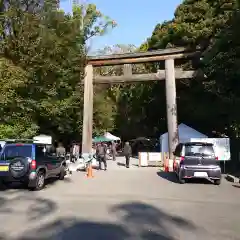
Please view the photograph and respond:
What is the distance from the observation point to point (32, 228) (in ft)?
22.9

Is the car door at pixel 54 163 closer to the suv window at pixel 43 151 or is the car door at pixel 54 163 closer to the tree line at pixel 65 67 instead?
the suv window at pixel 43 151

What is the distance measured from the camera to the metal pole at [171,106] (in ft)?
76.8

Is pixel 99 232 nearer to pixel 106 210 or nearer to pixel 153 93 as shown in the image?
pixel 106 210

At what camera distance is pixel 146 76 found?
83.7 ft

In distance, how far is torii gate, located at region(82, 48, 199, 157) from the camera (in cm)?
2375

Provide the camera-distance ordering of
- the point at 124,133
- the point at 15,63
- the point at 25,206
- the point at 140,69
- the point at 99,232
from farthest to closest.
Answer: the point at 124,133 < the point at 140,69 < the point at 15,63 < the point at 25,206 < the point at 99,232

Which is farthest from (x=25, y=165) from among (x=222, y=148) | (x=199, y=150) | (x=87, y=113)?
(x=87, y=113)

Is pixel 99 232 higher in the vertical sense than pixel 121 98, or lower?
lower

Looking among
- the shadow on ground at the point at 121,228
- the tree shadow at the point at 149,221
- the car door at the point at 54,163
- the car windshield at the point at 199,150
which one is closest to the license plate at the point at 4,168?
the car door at the point at 54,163

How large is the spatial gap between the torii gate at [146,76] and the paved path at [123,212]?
10.7 metres

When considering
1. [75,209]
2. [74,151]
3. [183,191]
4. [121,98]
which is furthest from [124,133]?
[75,209]

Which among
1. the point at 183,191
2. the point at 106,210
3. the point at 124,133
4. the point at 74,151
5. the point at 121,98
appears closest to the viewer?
the point at 106,210

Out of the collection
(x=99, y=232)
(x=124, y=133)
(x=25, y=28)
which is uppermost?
(x=25, y=28)

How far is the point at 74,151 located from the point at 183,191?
50.7 feet
